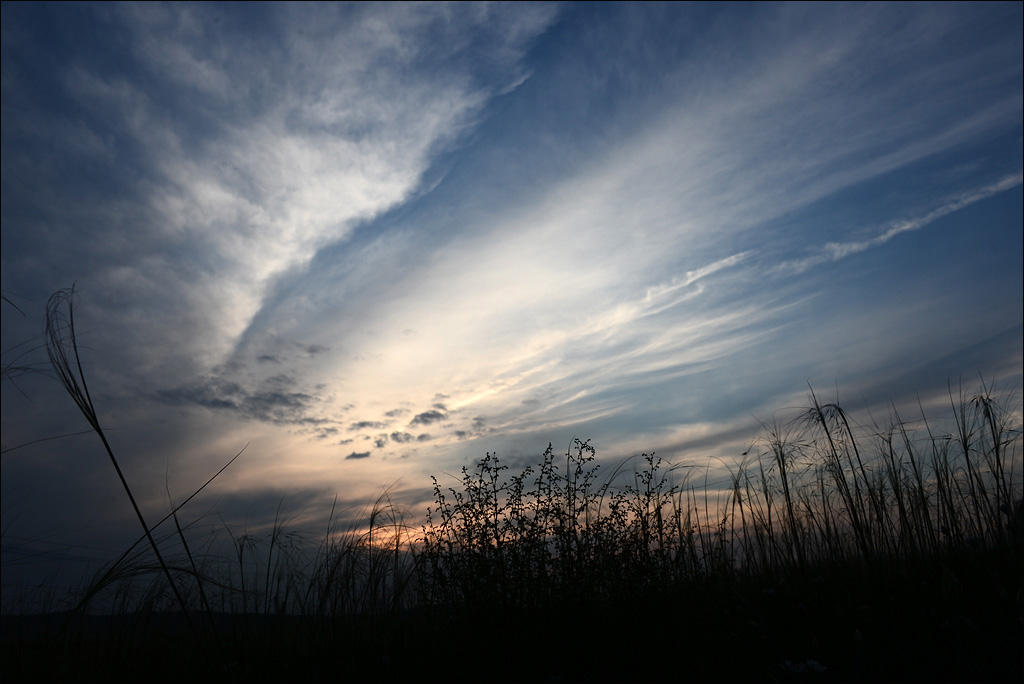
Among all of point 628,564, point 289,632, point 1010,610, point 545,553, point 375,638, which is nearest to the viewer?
point 1010,610

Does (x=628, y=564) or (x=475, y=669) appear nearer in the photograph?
(x=475, y=669)

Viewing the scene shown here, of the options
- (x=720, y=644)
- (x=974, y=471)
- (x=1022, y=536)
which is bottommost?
(x=720, y=644)

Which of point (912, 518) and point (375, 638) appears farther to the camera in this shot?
point (912, 518)

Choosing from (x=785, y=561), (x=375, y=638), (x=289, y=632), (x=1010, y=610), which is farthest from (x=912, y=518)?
(x=289, y=632)

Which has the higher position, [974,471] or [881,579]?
[974,471]

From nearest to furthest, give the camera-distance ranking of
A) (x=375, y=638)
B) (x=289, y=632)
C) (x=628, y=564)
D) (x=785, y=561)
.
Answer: (x=628, y=564) → (x=375, y=638) → (x=289, y=632) → (x=785, y=561)

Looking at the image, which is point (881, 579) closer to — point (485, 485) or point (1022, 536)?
point (1022, 536)

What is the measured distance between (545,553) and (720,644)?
1.50m

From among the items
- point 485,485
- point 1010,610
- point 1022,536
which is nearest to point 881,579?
point 1022,536

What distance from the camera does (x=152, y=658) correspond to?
5.58m

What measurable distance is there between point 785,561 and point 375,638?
5.20 m

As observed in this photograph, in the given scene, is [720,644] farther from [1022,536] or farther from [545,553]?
[1022,536]

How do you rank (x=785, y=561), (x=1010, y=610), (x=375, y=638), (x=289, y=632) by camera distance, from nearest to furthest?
1. (x=1010, y=610)
2. (x=375, y=638)
3. (x=289, y=632)
4. (x=785, y=561)

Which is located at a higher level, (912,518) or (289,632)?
(912,518)
